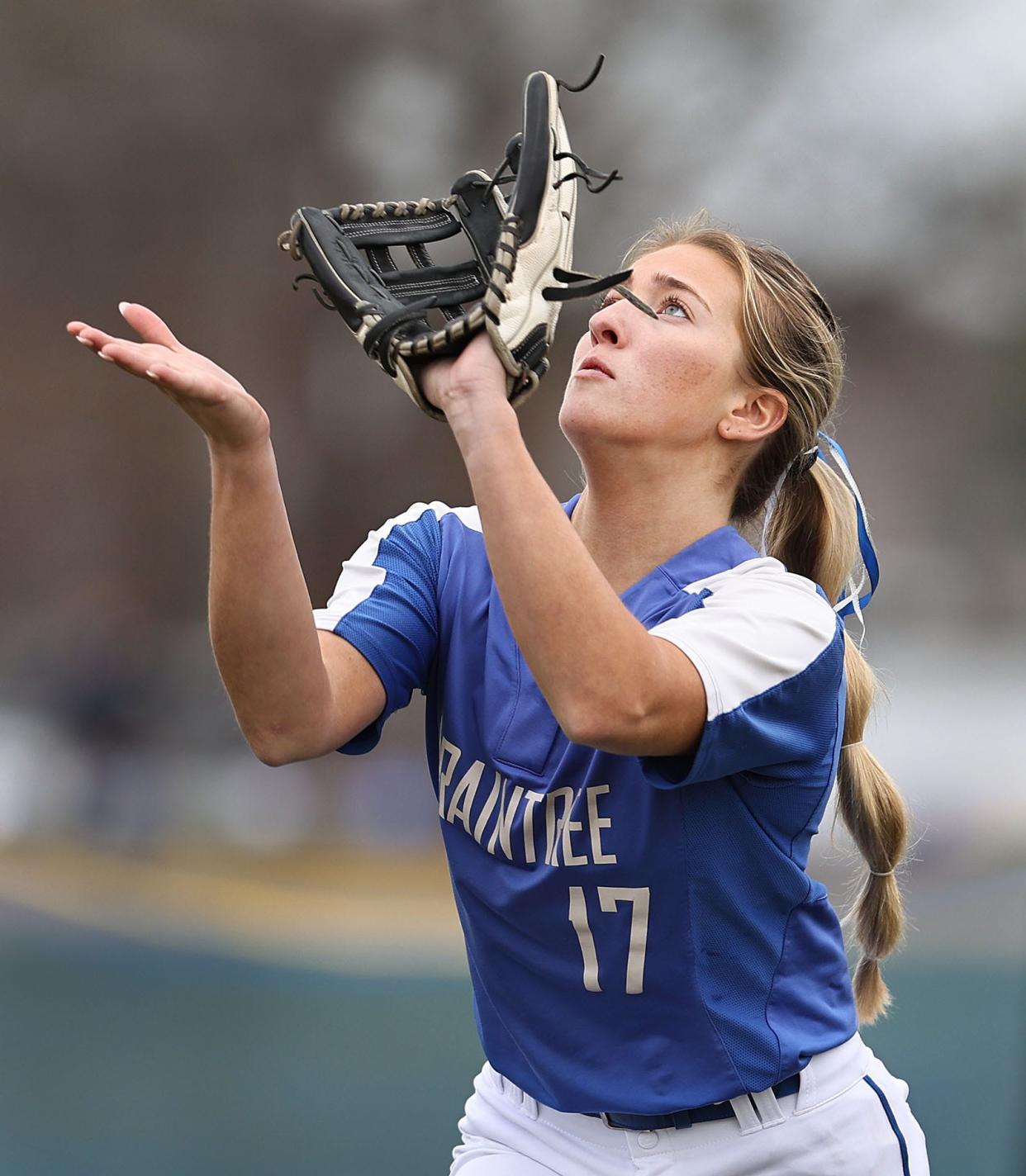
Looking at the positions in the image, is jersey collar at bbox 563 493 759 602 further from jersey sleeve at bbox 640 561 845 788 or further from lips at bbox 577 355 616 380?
lips at bbox 577 355 616 380

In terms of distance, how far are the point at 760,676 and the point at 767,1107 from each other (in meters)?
0.37

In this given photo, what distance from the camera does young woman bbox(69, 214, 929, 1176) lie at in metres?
0.90

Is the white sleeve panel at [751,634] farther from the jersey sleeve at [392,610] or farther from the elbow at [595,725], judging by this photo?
the jersey sleeve at [392,610]

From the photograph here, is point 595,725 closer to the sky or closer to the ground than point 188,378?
closer to the ground

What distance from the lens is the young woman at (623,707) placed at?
2.95 ft

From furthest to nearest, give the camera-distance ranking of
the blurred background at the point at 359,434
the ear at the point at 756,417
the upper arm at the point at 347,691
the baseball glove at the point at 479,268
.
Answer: the blurred background at the point at 359,434, the ear at the point at 756,417, the upper arm at the point at 347,691, the baseball glove at the point at 479,268

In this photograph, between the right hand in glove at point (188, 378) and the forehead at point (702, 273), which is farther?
the forehead at point (702, 273)

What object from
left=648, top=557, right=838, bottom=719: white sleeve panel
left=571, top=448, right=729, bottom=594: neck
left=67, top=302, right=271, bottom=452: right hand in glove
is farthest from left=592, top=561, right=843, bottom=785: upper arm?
left=67, top=302, right=271, bottom=452: right hand in glove

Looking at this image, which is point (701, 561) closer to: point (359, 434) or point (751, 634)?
point (751, 634)

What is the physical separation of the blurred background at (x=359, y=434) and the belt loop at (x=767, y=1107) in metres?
1.33

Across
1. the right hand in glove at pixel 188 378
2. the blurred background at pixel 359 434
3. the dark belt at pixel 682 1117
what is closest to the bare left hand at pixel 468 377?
the right hand in glove at pixel 188 378

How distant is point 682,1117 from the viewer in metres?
1.03

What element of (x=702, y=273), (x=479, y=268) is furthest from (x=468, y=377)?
(x=702, y=273)

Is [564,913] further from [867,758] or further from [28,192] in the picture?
[28,192]
